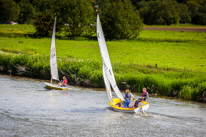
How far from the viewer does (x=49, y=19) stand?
79188 mm

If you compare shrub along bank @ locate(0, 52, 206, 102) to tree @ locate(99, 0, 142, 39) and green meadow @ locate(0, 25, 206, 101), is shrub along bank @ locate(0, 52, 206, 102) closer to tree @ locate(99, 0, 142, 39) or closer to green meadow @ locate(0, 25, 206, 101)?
green meadow @ locate(0, 25, 206, 101)

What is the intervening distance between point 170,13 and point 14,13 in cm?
5145

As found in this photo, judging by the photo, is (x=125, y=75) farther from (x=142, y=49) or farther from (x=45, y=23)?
(x=45, y=23)

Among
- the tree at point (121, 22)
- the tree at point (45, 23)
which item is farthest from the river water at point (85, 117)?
the tree at point (45, 23)

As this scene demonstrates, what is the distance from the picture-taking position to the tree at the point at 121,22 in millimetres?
77812

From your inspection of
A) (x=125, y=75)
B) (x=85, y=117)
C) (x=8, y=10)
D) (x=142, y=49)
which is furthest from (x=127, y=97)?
(x=8, y=10)

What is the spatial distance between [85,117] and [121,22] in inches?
1947

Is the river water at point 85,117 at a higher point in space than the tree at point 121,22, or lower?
lower

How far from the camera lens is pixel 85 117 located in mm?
30094

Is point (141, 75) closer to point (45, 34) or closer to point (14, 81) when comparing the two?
point (14, 81)

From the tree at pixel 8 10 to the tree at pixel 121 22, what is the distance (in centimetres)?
4982

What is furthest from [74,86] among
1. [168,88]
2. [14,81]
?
[168,88]

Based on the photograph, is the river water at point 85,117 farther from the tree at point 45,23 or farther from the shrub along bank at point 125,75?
the tree at point 45,23

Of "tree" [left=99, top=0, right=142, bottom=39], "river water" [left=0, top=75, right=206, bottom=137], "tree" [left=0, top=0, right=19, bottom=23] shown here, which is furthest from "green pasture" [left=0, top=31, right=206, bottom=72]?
"tree" [left=0, top=0, right=19, bottom=23]
